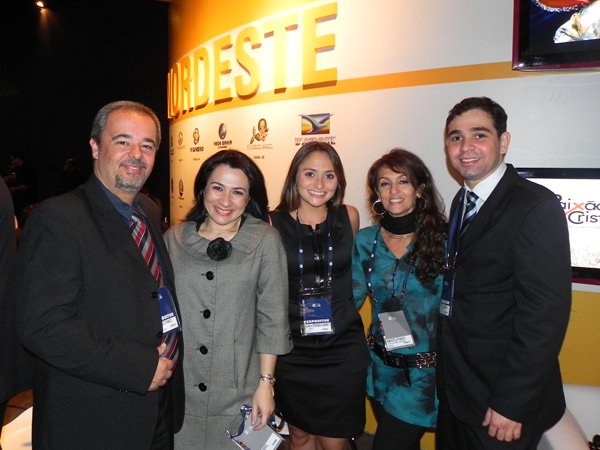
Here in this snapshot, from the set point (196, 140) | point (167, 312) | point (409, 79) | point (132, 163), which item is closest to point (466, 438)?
point (167, 312)

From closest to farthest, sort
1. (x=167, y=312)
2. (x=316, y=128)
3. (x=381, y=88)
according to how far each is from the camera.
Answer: (x=167, y=312)
(x=381, y=88)
(x=316, y=128)

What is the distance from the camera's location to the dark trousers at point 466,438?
186 cm

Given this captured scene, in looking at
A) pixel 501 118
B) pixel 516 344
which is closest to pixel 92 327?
pixel 516 344

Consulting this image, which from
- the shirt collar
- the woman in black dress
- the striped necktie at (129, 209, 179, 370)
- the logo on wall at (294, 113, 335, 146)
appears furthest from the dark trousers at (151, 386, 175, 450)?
the logo on wall at (294, 113, 335, 146)

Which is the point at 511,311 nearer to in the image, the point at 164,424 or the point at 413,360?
the point at 413,360

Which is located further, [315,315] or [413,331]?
[315,315]

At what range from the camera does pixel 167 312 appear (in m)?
1.78

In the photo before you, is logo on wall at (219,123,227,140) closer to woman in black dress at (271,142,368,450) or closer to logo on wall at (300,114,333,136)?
logo on wall at (300,114,333,136)

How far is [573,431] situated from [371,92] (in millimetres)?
2584

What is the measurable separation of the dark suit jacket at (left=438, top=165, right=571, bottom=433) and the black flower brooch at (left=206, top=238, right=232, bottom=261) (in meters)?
0.99

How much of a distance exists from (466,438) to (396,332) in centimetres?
54

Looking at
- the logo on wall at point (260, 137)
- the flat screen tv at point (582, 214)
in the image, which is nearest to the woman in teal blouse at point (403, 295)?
the flat screen tv at point (582, 214)

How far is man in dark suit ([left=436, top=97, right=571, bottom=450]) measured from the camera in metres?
1.68

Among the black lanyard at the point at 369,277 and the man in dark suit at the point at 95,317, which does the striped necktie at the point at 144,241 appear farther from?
the black lanyard at the point at 369,277
